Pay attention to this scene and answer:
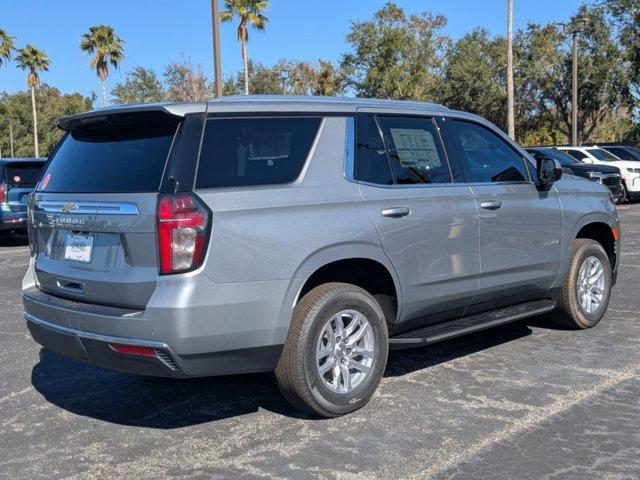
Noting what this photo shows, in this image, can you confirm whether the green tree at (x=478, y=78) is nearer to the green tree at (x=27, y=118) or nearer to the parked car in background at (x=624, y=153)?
the parked car in background at (x=624, y=153)

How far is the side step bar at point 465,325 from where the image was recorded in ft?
14.8

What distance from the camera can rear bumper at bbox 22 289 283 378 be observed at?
3635mm

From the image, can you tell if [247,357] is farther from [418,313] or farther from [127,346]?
[418,313]

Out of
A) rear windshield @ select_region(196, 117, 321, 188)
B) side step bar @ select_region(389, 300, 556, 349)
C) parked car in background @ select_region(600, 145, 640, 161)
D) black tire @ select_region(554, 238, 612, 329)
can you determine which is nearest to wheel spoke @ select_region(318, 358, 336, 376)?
side step bar @ select_region(389, 300, 556, 349)

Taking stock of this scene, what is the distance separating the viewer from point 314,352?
4.02 metres

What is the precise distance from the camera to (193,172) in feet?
12.2

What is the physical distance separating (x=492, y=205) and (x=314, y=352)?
73.9 inches

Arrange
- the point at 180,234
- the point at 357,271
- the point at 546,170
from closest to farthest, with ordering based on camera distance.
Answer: the point at 180,234 < the point at 357,271 < the point at 546,170

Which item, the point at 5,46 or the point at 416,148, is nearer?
the point at 416,148

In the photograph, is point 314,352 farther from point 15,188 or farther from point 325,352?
point 15,188

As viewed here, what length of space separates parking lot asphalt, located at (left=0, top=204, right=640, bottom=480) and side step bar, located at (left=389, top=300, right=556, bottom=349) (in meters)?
0.36

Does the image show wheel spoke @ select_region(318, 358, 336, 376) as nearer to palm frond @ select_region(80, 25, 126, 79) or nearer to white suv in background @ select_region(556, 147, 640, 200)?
white suv in background @ select_region(556, 147, 640, 200)

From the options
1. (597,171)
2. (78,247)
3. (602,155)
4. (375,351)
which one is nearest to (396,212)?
(375,351)

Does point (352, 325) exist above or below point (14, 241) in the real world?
above
